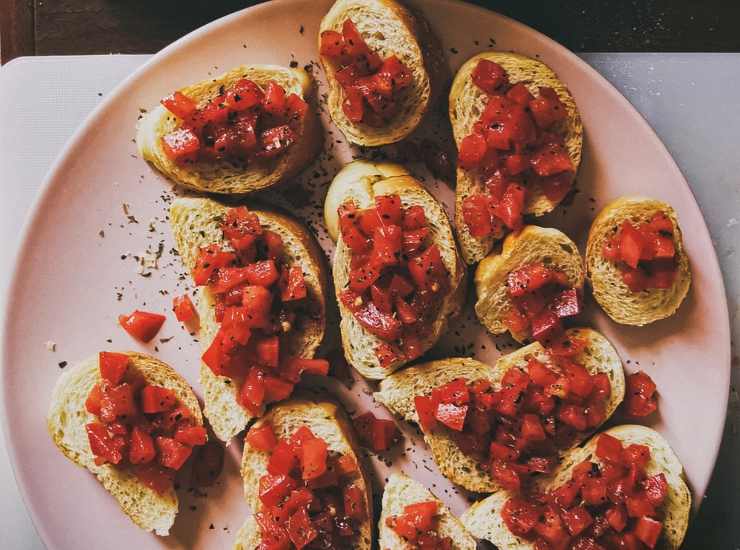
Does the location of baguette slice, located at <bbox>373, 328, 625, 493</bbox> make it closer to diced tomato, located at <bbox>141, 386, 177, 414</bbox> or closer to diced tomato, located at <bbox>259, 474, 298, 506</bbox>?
diced tomato, located at <bbox>259, 474, 298, 506</bbox>

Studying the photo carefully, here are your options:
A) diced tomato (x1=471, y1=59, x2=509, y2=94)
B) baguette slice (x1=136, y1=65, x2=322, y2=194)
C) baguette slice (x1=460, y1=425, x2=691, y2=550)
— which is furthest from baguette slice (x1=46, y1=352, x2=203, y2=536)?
diced tomato (x1=471, y1=59, x2=509, y2=94)

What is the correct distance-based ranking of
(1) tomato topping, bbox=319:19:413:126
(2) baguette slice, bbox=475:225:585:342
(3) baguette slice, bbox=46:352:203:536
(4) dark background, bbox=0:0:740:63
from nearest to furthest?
(1) tomato topping, bbox=319:19:413:126 → (2) baguette slice, bbox=475:225:585:342 → (3) baguette slice, bbox=46:352:203:536 → (4) dark background, bbox=0:0:740:63

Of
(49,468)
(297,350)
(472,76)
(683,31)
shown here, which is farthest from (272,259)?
(683,31)

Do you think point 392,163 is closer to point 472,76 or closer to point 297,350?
point 472,76

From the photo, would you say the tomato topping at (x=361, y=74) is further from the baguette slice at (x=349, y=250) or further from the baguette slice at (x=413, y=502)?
the baguette slice at (x=413, y=502)

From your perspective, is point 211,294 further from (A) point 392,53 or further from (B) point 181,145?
(A) point 392,53

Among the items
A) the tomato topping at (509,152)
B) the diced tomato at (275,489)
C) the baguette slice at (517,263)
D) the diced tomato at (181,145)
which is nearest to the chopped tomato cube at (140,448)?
the diced tomato at (275,489)

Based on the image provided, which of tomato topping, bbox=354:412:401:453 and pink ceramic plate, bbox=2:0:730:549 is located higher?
pink ceramic plate, bbox=2:0:730:549
